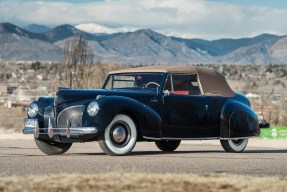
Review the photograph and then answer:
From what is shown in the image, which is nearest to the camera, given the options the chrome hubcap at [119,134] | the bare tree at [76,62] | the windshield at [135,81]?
the chrome hubcap at [119,134]

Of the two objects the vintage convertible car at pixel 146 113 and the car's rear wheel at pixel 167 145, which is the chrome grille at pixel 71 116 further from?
the car's rear wheel at pixel 167 145

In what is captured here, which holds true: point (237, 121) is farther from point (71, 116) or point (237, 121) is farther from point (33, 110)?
point (33, 110)

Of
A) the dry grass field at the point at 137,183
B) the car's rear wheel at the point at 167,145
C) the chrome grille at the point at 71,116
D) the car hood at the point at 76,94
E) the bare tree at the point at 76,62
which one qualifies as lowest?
the car's rear wheel at the point at 167,145

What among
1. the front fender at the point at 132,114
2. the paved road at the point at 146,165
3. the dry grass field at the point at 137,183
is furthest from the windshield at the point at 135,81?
the dry grass field at the point at 137,183

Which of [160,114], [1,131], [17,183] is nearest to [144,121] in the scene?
[160,114]

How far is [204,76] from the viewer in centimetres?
1611

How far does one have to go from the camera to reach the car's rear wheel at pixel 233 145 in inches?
637

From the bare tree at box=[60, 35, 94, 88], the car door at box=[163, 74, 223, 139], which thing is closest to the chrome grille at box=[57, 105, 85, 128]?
the car door at box=[163, 74, 223, 139]

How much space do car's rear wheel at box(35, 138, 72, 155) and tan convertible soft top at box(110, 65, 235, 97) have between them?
2.08 metres

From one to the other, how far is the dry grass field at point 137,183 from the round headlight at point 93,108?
420 cm

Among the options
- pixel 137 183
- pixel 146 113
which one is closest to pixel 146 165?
pixel 146 113

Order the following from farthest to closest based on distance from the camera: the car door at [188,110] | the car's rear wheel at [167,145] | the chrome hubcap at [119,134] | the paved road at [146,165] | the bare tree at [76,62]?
the bare tree at [76,62] < the car's rear wheel at [167,145] < the car door at [188,110] < the chrome hubcap at [119,134] < the paved road at [146,165]

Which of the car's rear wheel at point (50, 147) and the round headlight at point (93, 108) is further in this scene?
the car's rear wheel at point (50, 147)

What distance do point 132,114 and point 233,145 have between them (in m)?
2.99
